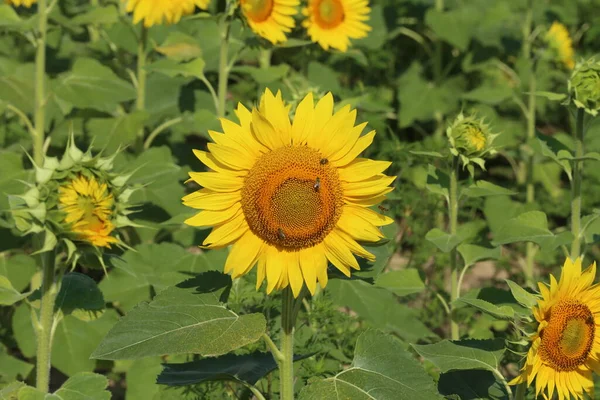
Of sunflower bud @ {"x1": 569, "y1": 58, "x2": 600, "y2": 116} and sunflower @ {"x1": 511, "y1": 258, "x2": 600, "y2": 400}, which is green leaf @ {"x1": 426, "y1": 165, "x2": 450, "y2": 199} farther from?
sunflower @ {"x1": 511, "y1": 258, "x2": 600, "y2": 400}

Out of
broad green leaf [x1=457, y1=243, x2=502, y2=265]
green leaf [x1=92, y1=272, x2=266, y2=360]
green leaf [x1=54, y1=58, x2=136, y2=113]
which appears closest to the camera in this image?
green leaf [x1=92, y1=272, x2=266, y2=360]

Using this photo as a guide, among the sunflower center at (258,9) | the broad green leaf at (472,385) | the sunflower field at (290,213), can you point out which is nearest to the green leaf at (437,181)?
the sunflower field at (290,213)

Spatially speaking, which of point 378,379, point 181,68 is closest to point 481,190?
Answer: point 378,379

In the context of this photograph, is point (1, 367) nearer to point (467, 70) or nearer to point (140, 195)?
point (140, 195)

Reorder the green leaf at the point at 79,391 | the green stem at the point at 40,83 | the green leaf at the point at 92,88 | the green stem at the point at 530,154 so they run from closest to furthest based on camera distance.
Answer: the green leaf at the point at 79,391 < the green stem at the point at 40,83 < the green leaf at the point at 92,88 < the green stem at the point at 530,154

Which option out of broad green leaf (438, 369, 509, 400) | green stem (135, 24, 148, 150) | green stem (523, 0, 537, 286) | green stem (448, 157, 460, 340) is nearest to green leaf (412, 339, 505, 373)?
broad green leaf (438, 369, 509, 400)

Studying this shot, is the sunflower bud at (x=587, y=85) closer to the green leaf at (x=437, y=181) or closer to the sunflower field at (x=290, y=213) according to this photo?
the sunflower field at (x=290, y=213)

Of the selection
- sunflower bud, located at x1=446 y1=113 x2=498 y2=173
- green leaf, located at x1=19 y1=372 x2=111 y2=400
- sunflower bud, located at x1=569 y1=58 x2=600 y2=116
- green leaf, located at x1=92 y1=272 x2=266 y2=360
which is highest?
sunflower bud, located at x1=569 y1=58 x2=600 y2=116
